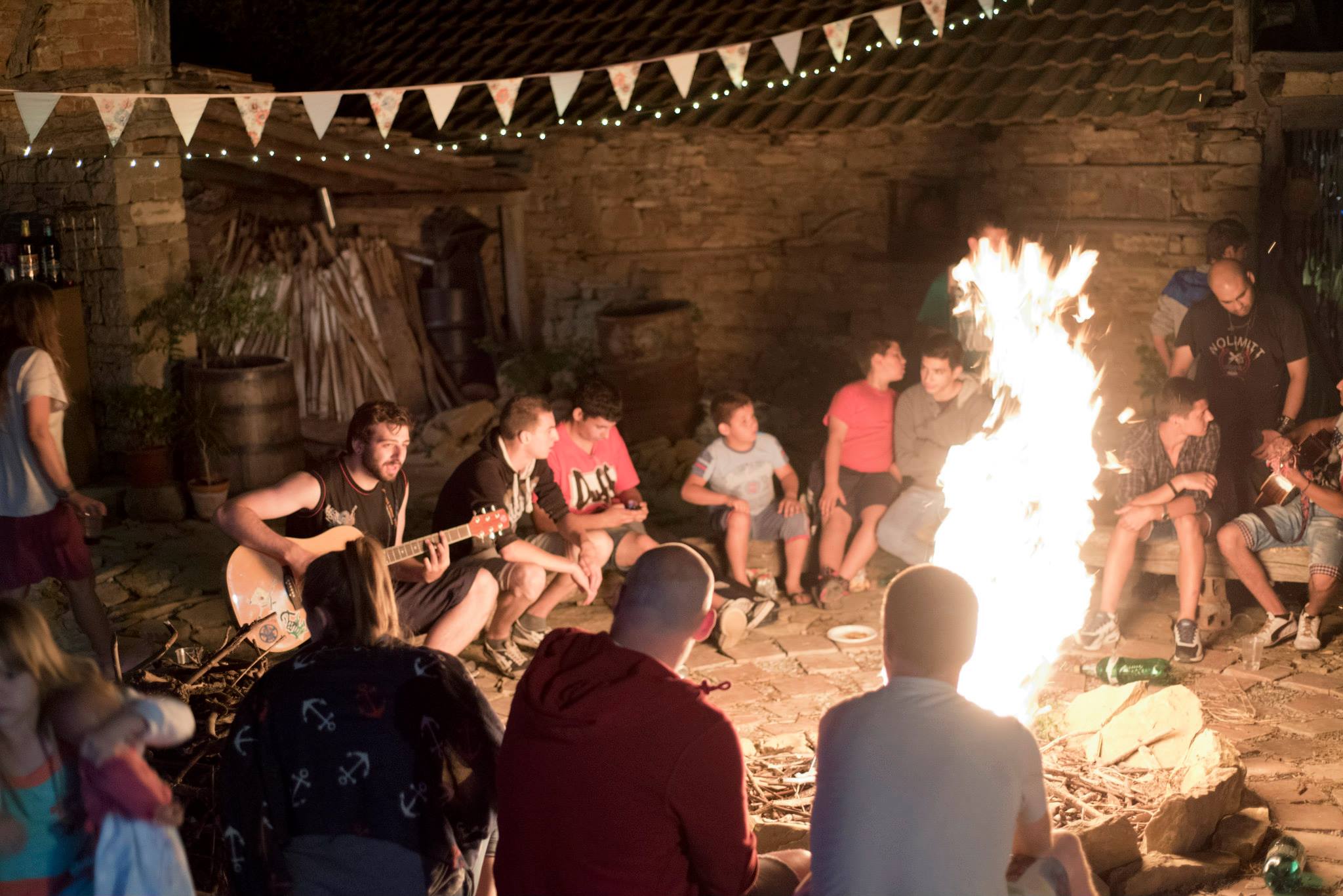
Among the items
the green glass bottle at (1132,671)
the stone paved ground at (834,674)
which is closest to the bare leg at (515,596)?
the stone paved ground at (834,674)

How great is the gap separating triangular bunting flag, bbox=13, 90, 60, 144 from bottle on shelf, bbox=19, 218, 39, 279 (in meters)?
1.98

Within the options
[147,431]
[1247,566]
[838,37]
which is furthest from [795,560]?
[147,431]

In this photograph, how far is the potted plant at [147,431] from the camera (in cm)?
934

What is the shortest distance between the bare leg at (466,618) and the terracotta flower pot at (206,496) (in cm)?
354

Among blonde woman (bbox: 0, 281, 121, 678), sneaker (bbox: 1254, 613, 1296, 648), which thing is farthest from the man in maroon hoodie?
sneaker (bbox: 1254, 613, 1296, 648)

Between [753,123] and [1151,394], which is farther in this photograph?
[753,123]

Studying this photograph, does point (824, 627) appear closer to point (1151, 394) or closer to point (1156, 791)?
point (1156, 791)

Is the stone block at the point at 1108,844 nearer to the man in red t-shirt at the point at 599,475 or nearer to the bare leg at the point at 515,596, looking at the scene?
the bare leg at the point at 515,596

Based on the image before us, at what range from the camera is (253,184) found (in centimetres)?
1146

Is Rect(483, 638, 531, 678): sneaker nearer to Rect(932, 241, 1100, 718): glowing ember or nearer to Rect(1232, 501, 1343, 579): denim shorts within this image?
Rect(932, 241, 1100, 718): glowing ember

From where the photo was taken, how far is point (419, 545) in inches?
251

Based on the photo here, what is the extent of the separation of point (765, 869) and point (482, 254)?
9647 mm

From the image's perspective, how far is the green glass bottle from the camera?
266 inches

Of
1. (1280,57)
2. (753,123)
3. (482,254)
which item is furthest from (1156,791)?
(482,254)
